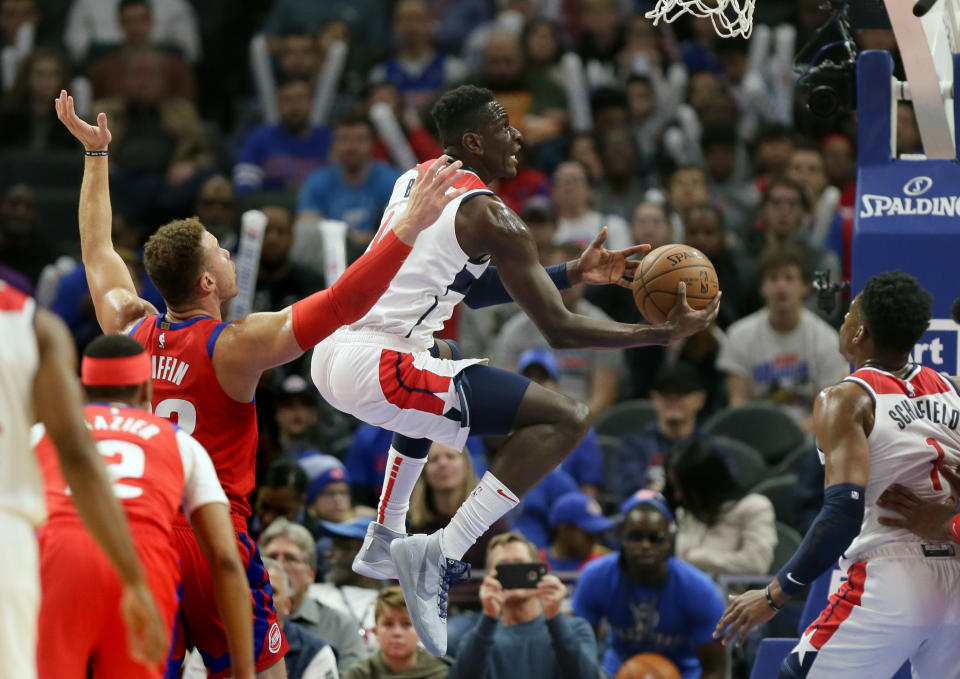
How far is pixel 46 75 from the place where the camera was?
14.7 m

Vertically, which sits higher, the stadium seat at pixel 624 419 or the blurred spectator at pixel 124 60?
the blurred spectator at pixel 124 60

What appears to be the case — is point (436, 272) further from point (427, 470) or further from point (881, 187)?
point (427, 470)

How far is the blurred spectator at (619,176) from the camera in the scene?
45.0 ft

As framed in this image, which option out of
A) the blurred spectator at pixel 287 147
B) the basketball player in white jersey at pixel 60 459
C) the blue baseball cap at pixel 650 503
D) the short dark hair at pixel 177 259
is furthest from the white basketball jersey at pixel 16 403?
the blurred spectator at pixel 287 147

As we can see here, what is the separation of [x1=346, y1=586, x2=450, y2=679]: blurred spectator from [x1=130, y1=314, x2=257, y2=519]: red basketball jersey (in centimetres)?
215

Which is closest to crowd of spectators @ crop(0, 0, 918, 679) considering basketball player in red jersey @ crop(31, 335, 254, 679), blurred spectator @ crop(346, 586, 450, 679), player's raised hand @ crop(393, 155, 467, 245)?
blurred spectator @ crop(346, 586, 450, 679)

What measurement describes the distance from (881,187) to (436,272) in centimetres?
268

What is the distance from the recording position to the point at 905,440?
21.1 ft

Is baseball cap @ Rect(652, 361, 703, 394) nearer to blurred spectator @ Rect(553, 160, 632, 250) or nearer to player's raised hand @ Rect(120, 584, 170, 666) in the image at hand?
blurred spectator @ Rect(553, 160, 632, 250)

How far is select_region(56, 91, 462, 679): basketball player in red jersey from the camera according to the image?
6090mm

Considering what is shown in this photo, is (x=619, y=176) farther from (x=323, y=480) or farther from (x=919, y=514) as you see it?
(x=919, y=514)

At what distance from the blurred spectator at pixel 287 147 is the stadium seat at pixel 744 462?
5.78 meters

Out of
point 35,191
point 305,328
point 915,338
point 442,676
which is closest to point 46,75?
point 35,191

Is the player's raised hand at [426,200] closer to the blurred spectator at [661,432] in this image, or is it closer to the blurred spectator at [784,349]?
the blurred spectator at [661,432]
